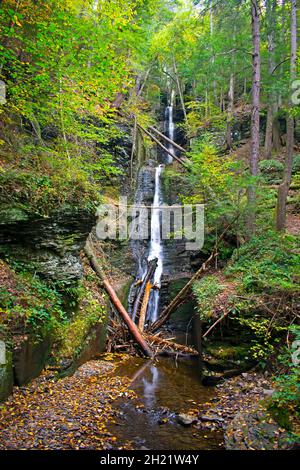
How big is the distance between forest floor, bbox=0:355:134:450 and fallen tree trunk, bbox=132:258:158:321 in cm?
443

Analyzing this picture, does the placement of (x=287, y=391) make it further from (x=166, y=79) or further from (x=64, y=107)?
(x=166, y=79)

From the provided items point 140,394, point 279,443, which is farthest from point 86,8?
point 279,443

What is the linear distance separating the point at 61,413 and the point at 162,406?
1.96 meters

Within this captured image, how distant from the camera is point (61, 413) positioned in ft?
15.2

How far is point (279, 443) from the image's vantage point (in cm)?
370

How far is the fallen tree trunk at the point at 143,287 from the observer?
10770mm

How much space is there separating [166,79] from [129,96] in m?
11.9

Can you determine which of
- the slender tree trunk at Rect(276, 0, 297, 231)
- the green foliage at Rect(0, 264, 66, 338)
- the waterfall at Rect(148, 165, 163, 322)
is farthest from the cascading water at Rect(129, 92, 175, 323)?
the slender tree trunk at Rect(276, 0, 297, 231)

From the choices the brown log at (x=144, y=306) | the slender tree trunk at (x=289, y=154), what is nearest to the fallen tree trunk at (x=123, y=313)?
the brown log at (x=144, y=306)

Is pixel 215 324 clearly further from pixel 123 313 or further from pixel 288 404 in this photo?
pixel 123 313

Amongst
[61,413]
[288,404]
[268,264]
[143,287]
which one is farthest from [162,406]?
[143,287]

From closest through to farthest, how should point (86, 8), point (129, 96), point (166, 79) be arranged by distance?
point (86, 8), point (129, 96), point (166, 79)

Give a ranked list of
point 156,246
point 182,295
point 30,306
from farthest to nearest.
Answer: point 156,246 < point 182,295 < point 30,306

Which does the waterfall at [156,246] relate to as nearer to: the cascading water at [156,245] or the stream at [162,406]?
the cascading water at [156,245]
